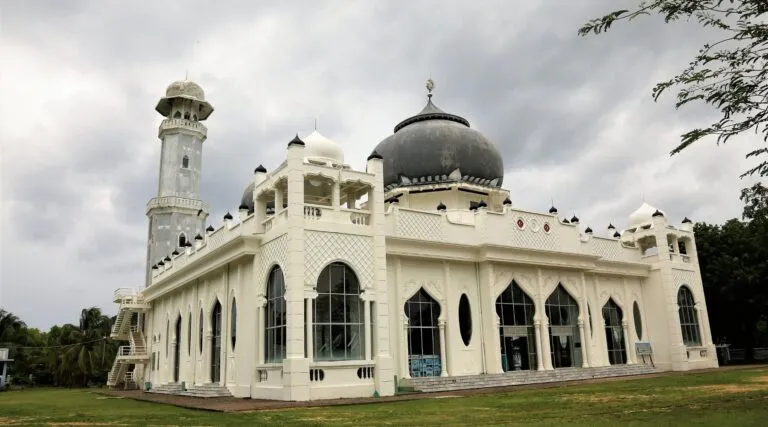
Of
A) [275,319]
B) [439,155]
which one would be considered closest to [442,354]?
[275,319]

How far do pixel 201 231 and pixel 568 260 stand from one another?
876 inches

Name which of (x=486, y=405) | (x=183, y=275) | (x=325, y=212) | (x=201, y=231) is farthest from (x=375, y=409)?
(x=201, y=231)

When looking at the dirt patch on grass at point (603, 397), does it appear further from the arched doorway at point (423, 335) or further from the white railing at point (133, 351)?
the white railing at point (133, 351)

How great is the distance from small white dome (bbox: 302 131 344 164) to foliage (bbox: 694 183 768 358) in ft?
65.2

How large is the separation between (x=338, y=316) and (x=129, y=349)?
20710 mm

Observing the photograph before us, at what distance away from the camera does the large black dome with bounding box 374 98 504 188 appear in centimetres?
2589

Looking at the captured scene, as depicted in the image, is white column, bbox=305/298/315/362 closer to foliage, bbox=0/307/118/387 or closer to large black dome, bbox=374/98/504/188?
large black dome, bbox=374/98/504/188

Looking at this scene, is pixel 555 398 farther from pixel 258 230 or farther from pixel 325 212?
pixel 258 230

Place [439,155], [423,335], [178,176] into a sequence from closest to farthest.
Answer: [423,335], [439,155], [178,176]

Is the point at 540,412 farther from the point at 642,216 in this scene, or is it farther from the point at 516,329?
the point at 642,216

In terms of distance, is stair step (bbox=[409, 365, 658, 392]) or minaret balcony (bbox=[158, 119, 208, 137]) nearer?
stair step (bbox=[409, 365, 658, 392])

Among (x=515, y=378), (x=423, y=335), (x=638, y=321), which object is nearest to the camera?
(x=423, y=335)

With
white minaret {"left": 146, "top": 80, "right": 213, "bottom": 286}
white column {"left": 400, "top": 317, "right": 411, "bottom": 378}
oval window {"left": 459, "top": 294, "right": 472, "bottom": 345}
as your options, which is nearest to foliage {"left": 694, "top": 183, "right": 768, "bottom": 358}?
oval window {"left": 459, "top": 294, "right": 472, "bottom": 345}

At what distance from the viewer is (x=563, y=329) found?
2420 cm
